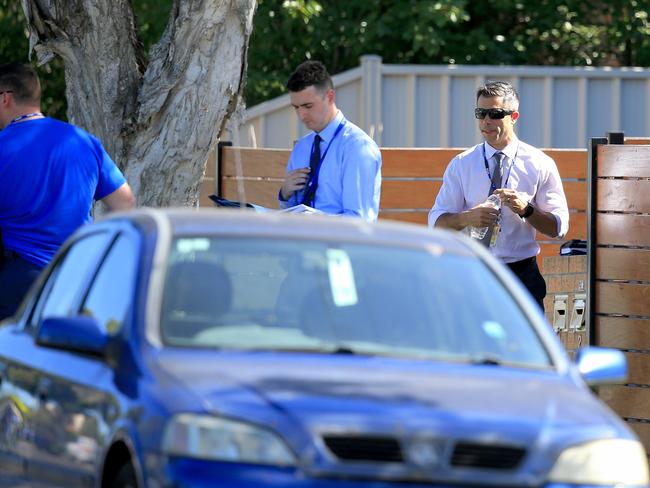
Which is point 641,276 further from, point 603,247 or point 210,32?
point 210,32

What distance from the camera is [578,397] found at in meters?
5.19

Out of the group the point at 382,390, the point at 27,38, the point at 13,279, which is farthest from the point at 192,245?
the point at 27,38

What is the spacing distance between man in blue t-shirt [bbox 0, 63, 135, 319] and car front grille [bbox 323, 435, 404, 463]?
12.1ft

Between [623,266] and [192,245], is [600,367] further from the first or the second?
[623,266]

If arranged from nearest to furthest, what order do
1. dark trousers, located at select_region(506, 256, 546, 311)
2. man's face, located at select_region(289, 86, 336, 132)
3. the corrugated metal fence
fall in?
dark trousers, located at select_region(506, 256, 546, 311)
man's face, located at select_region(289, 86, 336, 132)
the corrugated metal fence

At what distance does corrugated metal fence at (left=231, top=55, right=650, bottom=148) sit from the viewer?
1655 centimetres

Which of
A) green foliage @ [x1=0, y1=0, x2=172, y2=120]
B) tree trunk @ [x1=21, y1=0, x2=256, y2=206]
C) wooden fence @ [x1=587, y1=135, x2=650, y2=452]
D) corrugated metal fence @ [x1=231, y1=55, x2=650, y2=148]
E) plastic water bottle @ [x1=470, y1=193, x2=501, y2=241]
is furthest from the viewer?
green foliage @ [x1=0, y1=0, x2=172, y2=120]

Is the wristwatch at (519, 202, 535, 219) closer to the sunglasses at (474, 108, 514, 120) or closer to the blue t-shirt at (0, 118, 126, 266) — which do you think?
the sunglasses at (474, 108, 514, 120)

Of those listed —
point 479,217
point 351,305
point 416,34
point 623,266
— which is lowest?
point 623,266

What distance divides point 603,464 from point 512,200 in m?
4.02

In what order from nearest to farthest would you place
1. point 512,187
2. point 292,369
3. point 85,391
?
point 292,369 → point 85,391 → point 512,187

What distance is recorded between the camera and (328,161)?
9352mm

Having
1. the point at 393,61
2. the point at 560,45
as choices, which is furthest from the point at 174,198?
the point at 560,45

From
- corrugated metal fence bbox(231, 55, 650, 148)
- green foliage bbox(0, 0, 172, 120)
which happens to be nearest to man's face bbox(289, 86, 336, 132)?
corrugated metal fence bbox(231, 55, 650, 148)
